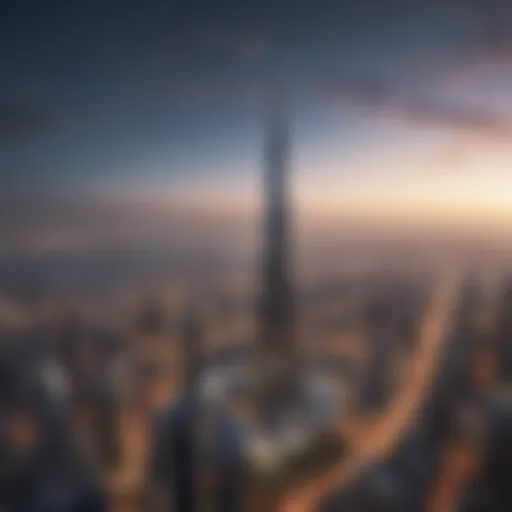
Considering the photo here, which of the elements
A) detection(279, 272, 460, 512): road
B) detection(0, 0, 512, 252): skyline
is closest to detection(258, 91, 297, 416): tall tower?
detection(0, 0, 512, 252): skyline

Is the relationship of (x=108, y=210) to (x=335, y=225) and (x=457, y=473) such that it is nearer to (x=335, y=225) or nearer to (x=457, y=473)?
(x=335, y=225)

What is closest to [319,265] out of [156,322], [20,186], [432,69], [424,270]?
[424,270]

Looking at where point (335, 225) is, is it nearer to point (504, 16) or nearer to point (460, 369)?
point (460, 369)

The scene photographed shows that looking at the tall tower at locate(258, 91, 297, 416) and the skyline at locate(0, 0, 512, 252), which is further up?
the skyline at locate(0, 0, 512, 252)

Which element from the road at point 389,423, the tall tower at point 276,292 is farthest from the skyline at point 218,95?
the road at point 389,423

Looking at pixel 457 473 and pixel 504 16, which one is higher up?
pixel 504 16

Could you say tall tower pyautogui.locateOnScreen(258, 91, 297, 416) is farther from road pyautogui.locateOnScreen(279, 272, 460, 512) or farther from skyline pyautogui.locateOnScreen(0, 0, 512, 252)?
road pyautogui.locateOnScreen(279, 272, 460, 512)

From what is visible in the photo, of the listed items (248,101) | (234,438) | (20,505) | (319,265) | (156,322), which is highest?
(248,101)
